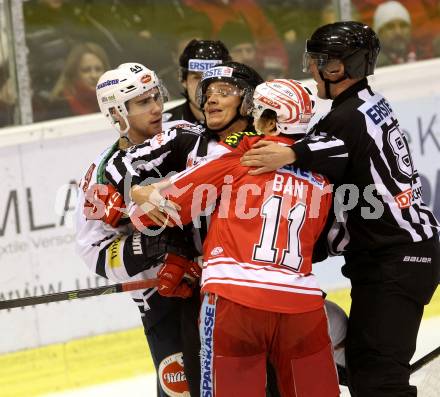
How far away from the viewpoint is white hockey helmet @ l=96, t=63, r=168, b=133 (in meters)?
3.28

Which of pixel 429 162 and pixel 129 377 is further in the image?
pixel 429 162

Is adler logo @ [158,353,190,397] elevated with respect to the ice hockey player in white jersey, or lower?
lower

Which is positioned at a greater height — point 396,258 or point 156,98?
point 156,98

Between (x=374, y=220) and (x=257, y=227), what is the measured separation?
21.3 inches

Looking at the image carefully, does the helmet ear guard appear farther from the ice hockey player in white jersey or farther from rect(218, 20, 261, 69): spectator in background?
rect(218, 20, 261, 69): spectator in background

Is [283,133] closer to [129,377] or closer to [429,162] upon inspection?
[129,377]

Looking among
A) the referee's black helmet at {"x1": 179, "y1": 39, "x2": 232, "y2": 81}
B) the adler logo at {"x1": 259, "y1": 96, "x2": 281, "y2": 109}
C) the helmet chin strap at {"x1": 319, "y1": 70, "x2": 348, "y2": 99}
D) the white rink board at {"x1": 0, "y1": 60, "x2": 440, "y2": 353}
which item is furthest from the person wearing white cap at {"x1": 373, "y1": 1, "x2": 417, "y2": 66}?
the adler logo at {"x1": 259, "y1": 96, "x2": 281, "y2": 109}

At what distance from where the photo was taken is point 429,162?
5.33m

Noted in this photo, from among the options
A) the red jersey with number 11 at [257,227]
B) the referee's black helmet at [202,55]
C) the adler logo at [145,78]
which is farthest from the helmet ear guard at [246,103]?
the referee's black helmet at [202,55]

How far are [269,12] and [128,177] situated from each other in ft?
8.96

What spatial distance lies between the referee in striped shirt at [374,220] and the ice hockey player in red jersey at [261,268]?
25 centimetres

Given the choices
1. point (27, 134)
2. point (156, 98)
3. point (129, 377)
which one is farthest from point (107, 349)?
point (156, 98)

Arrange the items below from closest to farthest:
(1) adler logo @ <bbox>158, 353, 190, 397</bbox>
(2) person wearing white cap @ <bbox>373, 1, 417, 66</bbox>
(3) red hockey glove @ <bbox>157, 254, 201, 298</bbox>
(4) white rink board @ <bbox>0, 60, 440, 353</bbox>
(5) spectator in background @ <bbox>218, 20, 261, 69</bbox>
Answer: (3) red hockey glove @ <bbox>157, 254, 201, 298</bbox>
(1) adler logo @ <bbox>158, 353, 190, 397</bbox>
(4) white rink board @ <bbox>0, 60, 440, 353</bbox>
(5) spectator in background @ <bbox>218, 20, 261, 69</bbox>
(2) person wearing white cap @ <bbox>373, 1, 417, 66</bbox>

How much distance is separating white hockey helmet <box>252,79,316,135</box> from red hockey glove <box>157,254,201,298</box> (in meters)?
0.53
